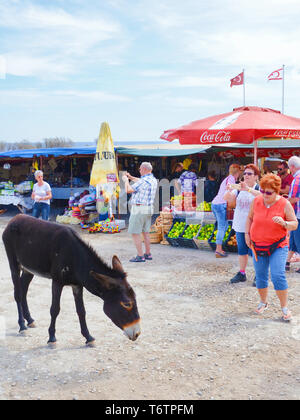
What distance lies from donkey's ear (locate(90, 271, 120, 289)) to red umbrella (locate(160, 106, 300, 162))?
472cm

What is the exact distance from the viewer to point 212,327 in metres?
4.64

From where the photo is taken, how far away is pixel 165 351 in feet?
13.3

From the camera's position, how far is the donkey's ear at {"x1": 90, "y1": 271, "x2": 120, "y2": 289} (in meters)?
3.62

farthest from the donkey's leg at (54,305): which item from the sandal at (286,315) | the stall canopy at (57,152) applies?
the stall canopy at (57,152)

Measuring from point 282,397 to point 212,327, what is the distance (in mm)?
1443

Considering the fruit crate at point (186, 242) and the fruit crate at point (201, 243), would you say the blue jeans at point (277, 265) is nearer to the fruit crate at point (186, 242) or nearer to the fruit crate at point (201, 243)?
the fruit crate at point (201, 243)

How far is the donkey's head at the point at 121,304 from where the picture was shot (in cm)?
356

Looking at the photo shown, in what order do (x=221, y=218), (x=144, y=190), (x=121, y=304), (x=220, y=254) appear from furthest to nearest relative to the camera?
1. (x=220, y=254)
2. (x=221, y=218)
3. (x=144, y=190)
4. (x=121, y=304)

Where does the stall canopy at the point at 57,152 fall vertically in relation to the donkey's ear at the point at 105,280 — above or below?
above

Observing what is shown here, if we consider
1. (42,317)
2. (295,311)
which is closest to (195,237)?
(295,311)

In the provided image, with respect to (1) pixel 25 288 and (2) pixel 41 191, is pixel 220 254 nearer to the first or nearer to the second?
(1) pixel 25 288

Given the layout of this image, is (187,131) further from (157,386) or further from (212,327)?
(157,386)

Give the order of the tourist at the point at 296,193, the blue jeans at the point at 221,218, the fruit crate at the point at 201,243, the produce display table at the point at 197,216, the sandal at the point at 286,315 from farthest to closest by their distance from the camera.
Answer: the produce display table at the point at 197,216
the fruit crate at the point at 201,243
the blue jeans at the point at 221,218
the tourist at the point at 296,193
the sandal at the point at 286,315

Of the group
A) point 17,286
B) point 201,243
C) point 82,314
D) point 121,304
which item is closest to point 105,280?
point 121,304
